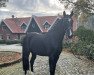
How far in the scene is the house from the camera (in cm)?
5662

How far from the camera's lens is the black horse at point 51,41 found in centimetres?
1097

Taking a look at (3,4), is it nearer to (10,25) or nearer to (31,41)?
(31,41)

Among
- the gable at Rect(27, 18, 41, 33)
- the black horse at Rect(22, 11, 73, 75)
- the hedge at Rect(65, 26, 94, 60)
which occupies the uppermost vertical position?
the black horse at Rect(22, 11, 73, 75)

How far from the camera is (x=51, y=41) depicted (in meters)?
11.4

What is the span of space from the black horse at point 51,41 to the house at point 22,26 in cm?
4377

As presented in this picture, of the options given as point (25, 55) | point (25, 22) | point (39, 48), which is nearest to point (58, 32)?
point (39, 48)

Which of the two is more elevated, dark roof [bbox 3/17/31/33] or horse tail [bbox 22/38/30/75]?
horse tail [bbox 22/38/30/75]

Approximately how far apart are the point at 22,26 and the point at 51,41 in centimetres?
4953

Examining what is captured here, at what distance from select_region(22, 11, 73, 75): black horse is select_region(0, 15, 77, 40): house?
43.8 metres

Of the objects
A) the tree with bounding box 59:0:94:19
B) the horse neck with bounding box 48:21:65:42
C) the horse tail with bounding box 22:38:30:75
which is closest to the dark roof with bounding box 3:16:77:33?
the tree with bounding box 59:0:94:19

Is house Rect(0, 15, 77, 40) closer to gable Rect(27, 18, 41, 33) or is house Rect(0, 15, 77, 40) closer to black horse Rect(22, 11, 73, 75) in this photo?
gable Rect(27, 18, 41, 33)

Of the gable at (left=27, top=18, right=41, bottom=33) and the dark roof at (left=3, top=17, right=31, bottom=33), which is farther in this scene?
the dark roof at (left=3, top=17, right=31, bottom=33)

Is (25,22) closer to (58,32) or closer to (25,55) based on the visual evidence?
(25,55)

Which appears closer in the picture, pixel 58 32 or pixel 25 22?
pixel 58 32
